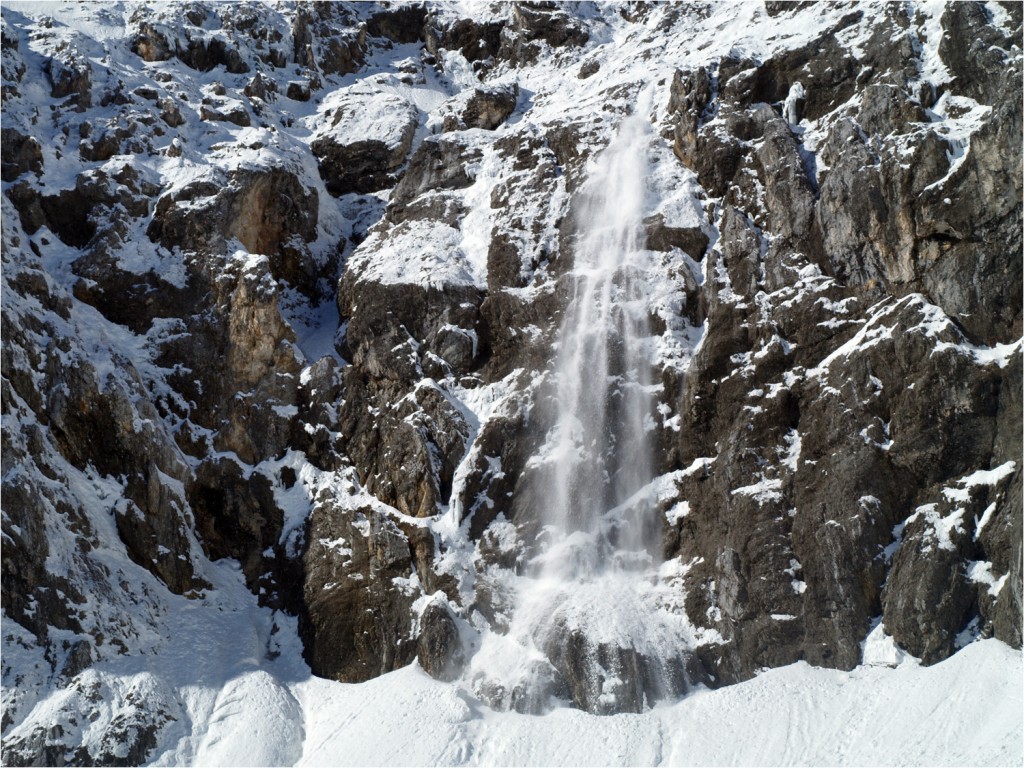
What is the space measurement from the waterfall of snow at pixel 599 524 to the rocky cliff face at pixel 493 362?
22.1 inches

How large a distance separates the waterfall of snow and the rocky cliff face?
562 millimetres

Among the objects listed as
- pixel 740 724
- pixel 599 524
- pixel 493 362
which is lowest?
pixel 740 724

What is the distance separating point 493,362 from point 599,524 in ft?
25.7

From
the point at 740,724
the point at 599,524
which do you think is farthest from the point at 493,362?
the point at 740,724

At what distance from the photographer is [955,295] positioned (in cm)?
3069

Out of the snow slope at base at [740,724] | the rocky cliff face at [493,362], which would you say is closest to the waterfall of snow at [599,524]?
the rocky cliff face at [493,362]

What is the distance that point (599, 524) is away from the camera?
3281 centimetres

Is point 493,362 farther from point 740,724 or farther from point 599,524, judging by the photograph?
point 740,724

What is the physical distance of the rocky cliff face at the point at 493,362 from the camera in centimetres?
2922

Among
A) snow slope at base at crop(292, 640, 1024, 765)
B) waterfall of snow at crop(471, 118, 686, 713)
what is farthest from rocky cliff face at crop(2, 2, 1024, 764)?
snow slope at base at crop(292, 640, 1024, 765)

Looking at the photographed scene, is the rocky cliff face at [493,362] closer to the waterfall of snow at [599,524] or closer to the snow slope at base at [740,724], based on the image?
the waterfall of snow at [599,524]

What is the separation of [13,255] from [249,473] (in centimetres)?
1184

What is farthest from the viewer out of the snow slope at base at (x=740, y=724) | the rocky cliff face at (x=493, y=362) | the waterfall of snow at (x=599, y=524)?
the waterfall of snow at (x=599, y=524)

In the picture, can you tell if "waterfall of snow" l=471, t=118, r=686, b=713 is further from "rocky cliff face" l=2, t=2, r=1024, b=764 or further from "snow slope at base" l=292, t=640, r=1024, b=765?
"snow slope at base" l=292, t=640, r=1024, b=765
